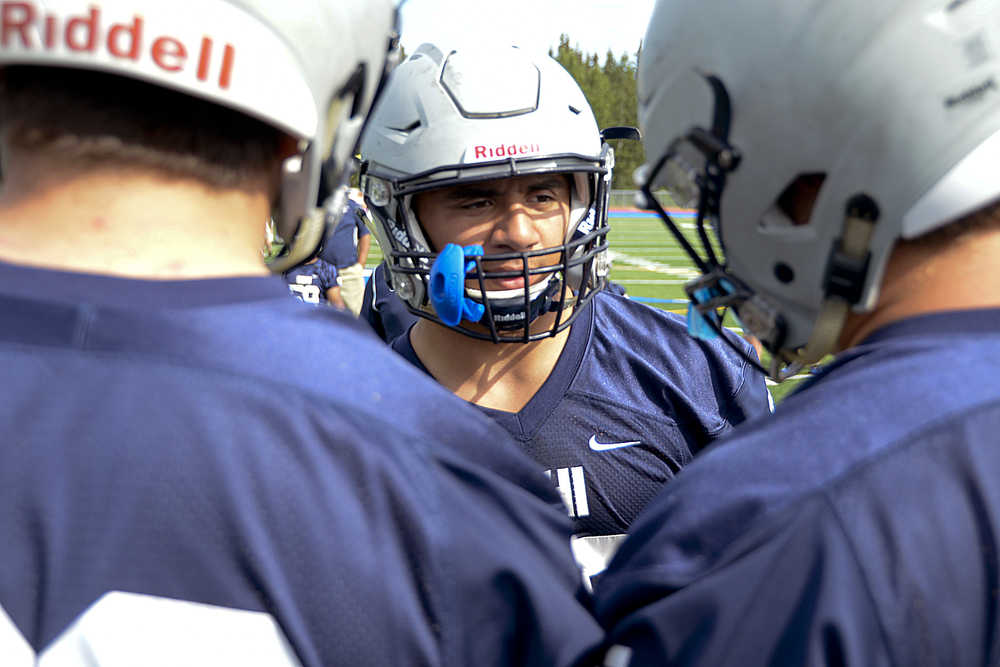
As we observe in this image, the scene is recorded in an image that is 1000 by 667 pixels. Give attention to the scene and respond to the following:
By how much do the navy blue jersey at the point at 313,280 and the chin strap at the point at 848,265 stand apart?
5586 millimetres

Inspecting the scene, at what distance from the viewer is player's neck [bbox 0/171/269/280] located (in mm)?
978

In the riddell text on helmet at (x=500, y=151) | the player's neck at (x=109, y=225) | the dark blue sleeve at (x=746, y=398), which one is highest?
the riddell text on helmet at (x=500, y=151)

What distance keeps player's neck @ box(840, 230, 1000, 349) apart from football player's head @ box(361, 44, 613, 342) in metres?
1.23

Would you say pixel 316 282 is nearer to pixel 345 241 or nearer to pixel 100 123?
pixel 345 241

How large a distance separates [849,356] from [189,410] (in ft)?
2.75

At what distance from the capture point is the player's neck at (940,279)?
3.62 ft

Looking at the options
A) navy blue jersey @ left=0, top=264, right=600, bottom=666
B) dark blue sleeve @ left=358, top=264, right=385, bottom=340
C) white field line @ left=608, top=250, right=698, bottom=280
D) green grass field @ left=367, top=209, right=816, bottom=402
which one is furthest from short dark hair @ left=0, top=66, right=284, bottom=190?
white field line @ left=608, top=250, right=698, bottom=280

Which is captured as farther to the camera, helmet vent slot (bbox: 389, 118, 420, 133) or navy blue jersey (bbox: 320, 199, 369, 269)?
navy blue jersey (bbox: 320, 199, 369, 269)

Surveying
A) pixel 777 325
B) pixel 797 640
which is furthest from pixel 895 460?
pixel 777 325

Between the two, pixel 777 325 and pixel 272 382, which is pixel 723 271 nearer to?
pixel 777 325

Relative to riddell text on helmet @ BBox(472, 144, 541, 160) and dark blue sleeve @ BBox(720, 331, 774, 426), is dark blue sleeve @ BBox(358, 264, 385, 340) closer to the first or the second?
riddell text on helmet @ BBox(472, 144, 541, 160)

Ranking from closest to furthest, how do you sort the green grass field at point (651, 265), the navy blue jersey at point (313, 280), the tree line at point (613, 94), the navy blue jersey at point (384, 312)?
the navy blue jersey at point (384, 312) < the navy blue jersey at point (313, 280) < the green grass field at point (651, 265) < the tree line at point (613, 94)

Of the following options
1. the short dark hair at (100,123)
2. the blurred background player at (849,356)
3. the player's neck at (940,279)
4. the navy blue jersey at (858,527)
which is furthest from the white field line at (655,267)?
the short dark hair at (100,123)

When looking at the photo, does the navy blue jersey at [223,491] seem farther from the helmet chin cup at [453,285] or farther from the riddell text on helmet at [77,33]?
the helmet chin cup at [453,285]
